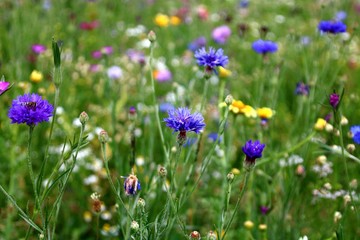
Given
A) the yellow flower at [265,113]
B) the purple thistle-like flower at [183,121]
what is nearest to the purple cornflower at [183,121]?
the purple thistle-like flower at [183,121]

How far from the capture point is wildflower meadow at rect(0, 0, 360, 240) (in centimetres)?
126

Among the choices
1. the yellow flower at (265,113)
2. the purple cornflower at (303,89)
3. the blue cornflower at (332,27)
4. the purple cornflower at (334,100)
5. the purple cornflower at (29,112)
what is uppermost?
the blue cornflower at (332,27)

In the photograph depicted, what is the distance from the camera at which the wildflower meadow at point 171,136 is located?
1.26 m

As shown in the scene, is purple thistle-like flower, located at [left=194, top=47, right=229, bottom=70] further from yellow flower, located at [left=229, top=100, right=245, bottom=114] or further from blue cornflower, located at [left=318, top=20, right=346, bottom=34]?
blue cornflower, located at [left=318, top=20, right=346, bottom=34]

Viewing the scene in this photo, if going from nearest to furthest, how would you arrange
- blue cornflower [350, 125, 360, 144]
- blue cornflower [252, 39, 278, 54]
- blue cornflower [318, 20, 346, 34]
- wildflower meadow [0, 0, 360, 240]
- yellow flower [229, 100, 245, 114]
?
wildflower meadow [0, 0, 360, 240] < blue cornflower [350, 125, 360, 144] < yellow flower [229, 100, 245, 114] < blue cornflower [318, 20, 346, 34] < blue cornflower [252, 39, 278, 54]

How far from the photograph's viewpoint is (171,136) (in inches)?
65.1

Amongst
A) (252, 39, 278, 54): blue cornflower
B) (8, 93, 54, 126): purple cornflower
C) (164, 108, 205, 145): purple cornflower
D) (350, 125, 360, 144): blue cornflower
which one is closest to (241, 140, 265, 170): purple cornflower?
(164, 108, 205, 145): purple cornflower

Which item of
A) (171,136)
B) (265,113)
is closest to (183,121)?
(171,136)

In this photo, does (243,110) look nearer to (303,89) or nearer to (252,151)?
(303,89)

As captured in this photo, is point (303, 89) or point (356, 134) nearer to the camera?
point (356, 134)

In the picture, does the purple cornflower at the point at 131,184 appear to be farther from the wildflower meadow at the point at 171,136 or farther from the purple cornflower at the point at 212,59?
the purple cornflower at the point at 212,59

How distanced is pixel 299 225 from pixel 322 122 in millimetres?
352

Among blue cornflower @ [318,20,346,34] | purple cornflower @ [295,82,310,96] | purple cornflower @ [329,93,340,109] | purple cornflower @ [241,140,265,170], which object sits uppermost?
blue cornflower @ [318,20,346,34]

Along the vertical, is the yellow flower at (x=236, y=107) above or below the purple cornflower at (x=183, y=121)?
above
